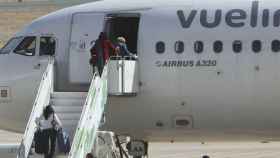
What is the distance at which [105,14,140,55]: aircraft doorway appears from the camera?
2184 cm

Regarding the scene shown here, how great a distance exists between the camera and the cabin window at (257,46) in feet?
66.8

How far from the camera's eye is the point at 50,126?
19.9m

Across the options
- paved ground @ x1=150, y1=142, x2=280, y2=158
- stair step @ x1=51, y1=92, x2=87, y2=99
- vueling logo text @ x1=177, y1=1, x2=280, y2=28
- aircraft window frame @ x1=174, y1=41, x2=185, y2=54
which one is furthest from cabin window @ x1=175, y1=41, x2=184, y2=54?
paved ground @ x1=150, y1=142, x2=280, y2=158

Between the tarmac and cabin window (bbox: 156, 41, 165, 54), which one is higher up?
cabin window (bbox: 156, 41, 165, 54)

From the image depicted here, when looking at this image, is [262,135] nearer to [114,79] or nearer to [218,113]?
[218,113]

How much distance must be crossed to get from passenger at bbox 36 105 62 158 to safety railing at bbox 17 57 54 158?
0.20 metres

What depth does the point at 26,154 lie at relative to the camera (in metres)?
19.7

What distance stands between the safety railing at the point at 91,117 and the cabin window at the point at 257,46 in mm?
3554

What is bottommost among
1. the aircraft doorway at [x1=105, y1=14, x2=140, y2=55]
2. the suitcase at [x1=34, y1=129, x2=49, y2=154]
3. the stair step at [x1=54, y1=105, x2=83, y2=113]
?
the suitcase at [x1=34, y1=129, x2=49, y2=154]

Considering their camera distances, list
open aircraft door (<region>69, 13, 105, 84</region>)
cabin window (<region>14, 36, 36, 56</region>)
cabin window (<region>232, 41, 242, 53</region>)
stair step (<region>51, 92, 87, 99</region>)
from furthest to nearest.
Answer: cabin window (<region>14, 36, 36, 56</region>) → open aircraft door (<region>69, 13, 105, 84</region>) → stair step (<region>51, 92, 87, 99</region>) → cabin window (<region>232, 41, 242, 53</region>)

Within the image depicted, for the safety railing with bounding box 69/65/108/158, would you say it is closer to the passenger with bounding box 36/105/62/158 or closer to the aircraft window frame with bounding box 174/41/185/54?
the passenger with bounding box 36/105/62/158

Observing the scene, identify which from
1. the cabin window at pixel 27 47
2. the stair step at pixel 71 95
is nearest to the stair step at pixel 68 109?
the stair step at pixel 71 95

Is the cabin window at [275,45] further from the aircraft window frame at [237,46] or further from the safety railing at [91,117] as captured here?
the safety railing at [91,117]

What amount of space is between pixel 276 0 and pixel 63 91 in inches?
226
